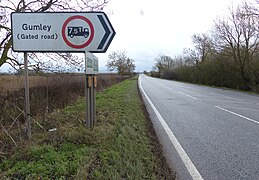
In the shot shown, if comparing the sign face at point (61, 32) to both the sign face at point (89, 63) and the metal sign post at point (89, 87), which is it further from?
the metal sign post at point (89, 87)

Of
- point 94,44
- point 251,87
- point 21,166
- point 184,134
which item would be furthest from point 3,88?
point 251,87

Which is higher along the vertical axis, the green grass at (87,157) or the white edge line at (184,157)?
the green grass at (87,157)

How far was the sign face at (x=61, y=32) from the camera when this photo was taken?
4.61 meters

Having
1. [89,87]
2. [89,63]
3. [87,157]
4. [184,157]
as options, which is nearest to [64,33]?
[89,63]

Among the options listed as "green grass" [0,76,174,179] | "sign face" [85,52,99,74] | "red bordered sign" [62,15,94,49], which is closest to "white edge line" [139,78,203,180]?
"green grass" [0,76,174,179]

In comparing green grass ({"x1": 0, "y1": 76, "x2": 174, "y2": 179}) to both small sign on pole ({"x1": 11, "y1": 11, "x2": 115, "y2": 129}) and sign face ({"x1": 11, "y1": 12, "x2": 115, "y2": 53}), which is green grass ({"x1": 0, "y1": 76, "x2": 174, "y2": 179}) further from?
sign face ({"x1": 11, "y1": 12, "x2": 115, "y2": 53})

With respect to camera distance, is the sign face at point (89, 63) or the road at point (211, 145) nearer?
the road at point (211, 145)

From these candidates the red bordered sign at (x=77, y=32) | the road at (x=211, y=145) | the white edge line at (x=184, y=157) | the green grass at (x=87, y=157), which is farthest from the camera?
the red bordered sign at (x=77, y=32)

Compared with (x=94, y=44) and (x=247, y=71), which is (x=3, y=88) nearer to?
(x=94, y=44)

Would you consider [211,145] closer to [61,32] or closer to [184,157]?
[184,157]

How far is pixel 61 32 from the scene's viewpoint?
4.70 metres

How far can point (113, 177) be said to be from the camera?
2996mm

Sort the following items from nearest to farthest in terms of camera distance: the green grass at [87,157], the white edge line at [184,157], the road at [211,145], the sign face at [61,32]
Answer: the green grass at [87,157]
the white edge line at [184,157]
the road at [211,145]
the sign face at [61,32]

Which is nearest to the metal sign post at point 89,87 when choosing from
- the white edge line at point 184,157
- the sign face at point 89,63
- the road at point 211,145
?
the sign face at point 89,63
